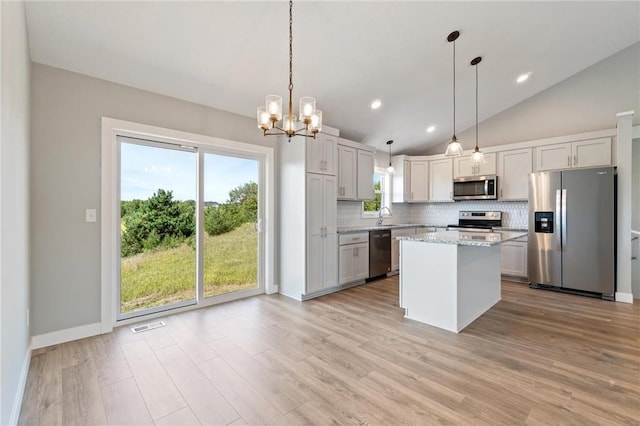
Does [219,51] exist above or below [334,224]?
above

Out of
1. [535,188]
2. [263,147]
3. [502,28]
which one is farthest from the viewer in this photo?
[535,188]

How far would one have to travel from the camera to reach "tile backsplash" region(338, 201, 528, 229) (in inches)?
209

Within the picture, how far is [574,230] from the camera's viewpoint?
4.22 metres

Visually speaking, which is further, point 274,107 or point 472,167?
point 472,167

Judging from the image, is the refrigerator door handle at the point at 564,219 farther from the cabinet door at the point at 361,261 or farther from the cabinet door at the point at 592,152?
the cabinet door at the point at 361,261

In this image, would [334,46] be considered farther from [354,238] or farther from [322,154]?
[354,238]

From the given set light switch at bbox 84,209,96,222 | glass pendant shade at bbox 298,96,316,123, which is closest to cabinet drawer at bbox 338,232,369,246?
glass pendant shade at bbox 298,96,316,123

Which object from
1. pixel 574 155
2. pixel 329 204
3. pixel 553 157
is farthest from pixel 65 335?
pixel 574 155

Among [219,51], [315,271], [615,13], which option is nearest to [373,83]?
[219,51]

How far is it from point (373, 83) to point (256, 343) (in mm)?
3512

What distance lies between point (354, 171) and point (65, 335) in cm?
415

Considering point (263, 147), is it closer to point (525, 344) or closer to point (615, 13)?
A: point (525, 344)

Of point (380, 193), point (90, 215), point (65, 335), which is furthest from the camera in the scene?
point (380, 193)

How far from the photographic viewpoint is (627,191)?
3916 millimetres
